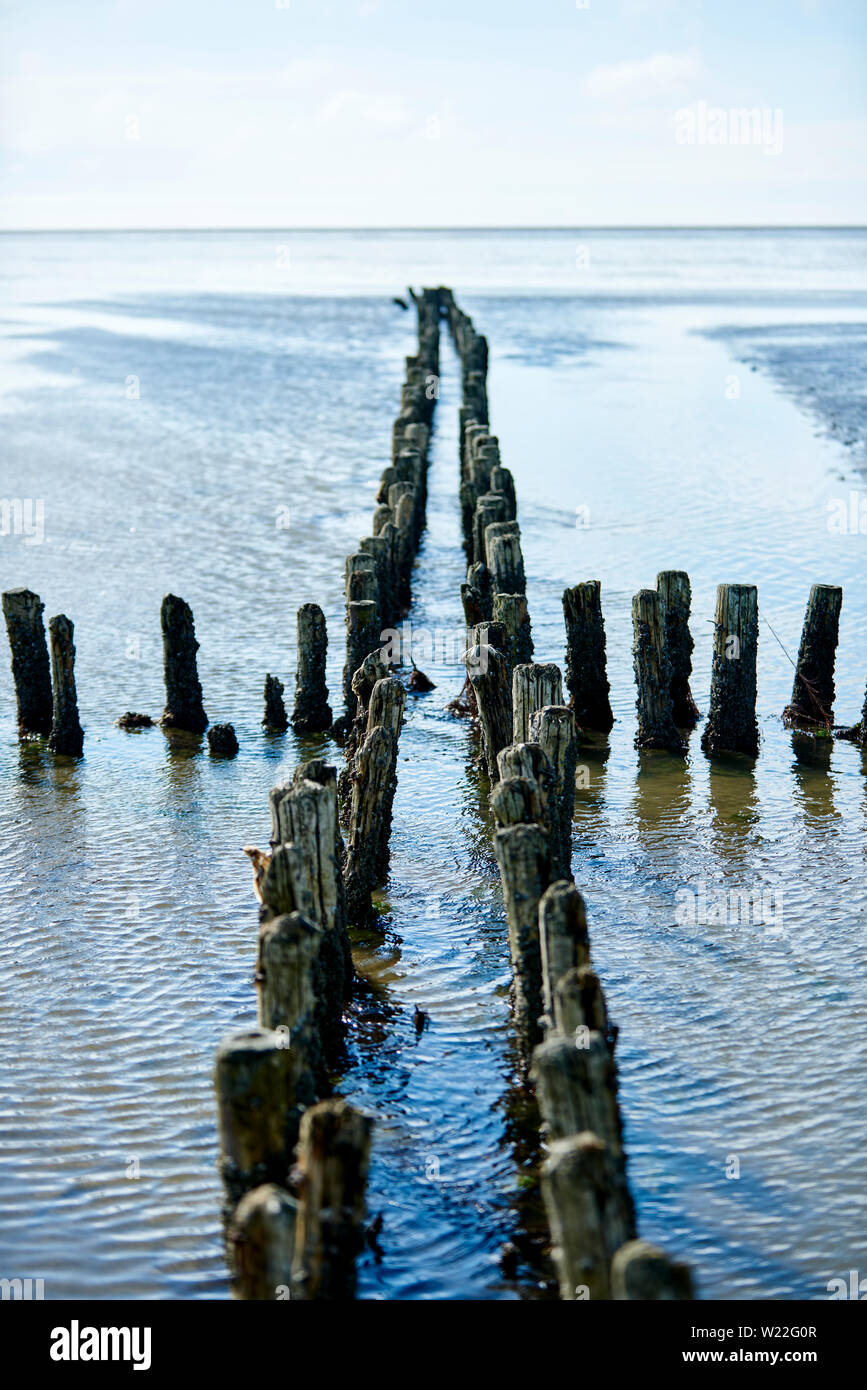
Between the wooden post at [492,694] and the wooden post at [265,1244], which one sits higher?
the wooden post at [492,694]

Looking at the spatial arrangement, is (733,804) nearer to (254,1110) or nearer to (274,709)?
(274,709)

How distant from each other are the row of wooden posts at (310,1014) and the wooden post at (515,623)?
1470 mm

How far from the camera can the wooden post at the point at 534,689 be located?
Result: 31.6ft

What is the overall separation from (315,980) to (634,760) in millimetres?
5809

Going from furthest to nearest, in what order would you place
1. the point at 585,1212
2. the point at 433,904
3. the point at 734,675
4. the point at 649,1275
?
the point at 734,675
the point at 433,904
the point at 585,1212
the point at 649,1275

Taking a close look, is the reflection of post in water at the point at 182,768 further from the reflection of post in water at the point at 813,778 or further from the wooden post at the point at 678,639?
the reflection of post in water at the point at 813,778

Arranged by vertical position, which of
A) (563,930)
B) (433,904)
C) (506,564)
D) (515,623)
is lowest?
(433,904)

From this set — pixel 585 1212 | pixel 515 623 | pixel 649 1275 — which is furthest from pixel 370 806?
pixel 649 1275

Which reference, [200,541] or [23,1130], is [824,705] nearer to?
[23,1130]

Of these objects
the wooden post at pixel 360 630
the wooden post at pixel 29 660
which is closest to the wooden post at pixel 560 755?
the wooden post at pixel 360 630

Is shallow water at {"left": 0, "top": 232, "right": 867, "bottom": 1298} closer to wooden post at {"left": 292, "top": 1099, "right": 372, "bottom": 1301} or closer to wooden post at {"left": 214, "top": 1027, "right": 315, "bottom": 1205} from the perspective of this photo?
wooden post at {"left": 214, "top": 1027, "right": 315, "bottom": 1205}

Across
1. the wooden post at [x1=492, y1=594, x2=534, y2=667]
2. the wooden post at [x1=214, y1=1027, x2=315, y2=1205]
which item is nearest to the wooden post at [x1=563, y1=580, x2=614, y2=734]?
the wooden post at [x1=492, y1=594, x2=534, y2=667]

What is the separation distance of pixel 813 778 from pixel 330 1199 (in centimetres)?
806

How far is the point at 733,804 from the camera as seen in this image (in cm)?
1153
